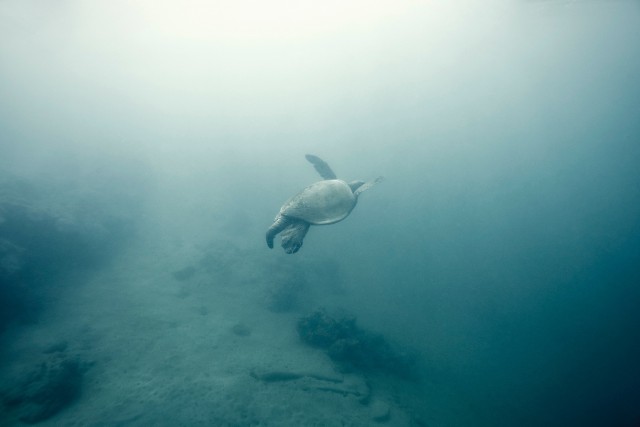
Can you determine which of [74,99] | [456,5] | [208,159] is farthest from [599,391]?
[74,99]

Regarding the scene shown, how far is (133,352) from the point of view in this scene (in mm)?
9547

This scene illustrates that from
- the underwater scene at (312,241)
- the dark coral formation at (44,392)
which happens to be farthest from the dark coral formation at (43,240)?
the dark coral formation at (44,392)

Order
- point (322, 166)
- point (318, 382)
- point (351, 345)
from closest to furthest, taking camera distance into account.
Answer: point (318, 382) < point (322, 166) < point (351, 345)

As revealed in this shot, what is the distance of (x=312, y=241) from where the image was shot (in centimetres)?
2427

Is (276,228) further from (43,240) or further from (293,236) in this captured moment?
(43,240)

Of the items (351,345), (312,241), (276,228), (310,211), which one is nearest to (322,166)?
(310,211)

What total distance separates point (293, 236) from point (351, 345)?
7.65 meters

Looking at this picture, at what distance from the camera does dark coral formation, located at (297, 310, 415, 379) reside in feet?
38.2

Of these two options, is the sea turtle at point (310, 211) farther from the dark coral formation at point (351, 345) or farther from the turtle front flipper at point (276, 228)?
the dark coral formation at point (351, 345)

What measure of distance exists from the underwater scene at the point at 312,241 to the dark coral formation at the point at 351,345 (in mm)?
114

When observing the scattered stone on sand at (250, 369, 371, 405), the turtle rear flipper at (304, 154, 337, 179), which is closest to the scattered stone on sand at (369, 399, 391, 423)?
the scattered stone on sand at (250, 369, 371, 405)

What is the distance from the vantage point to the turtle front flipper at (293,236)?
6071mm

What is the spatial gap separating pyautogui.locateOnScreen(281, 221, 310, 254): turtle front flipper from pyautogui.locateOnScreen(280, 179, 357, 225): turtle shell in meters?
0.25

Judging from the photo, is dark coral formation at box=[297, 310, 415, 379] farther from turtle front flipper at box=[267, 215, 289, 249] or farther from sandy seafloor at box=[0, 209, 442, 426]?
turtle front flipper at box=[267, 215, 289, 249]
